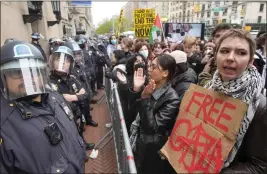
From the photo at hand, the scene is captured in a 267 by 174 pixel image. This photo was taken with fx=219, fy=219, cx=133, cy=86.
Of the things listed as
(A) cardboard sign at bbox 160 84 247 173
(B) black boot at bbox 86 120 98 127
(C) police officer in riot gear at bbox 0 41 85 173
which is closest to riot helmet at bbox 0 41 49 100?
(C) police officer in riot gear at bbox 0 41 85 173

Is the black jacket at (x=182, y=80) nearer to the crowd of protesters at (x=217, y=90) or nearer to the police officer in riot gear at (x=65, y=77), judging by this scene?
the crowd of protesters at (x=217, y=90)

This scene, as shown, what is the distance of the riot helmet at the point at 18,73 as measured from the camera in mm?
1462

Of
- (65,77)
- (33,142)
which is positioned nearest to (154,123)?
(33,142)

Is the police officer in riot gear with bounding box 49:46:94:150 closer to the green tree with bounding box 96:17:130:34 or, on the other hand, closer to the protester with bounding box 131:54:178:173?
the protester with bounding box 131:54:178:173

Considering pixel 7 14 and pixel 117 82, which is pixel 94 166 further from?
pixel 7 14

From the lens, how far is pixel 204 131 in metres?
1.54

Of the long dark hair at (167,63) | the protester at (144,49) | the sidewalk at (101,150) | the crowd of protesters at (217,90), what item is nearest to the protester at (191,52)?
the crowd of protesters at (217,90)

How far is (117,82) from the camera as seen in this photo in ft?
12.7

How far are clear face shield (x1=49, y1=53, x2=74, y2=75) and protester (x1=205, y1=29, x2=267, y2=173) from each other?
6.73 feet

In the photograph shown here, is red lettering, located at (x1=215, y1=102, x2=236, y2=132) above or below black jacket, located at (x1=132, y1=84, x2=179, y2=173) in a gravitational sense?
above

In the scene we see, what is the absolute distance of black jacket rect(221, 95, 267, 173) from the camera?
131cm

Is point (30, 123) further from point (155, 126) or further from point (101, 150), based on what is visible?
point (101, 150)

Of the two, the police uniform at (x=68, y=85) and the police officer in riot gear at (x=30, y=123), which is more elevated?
the police officer in riot gear at (x=30, y=123)

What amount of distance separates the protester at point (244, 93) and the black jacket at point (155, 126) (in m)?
0.55
